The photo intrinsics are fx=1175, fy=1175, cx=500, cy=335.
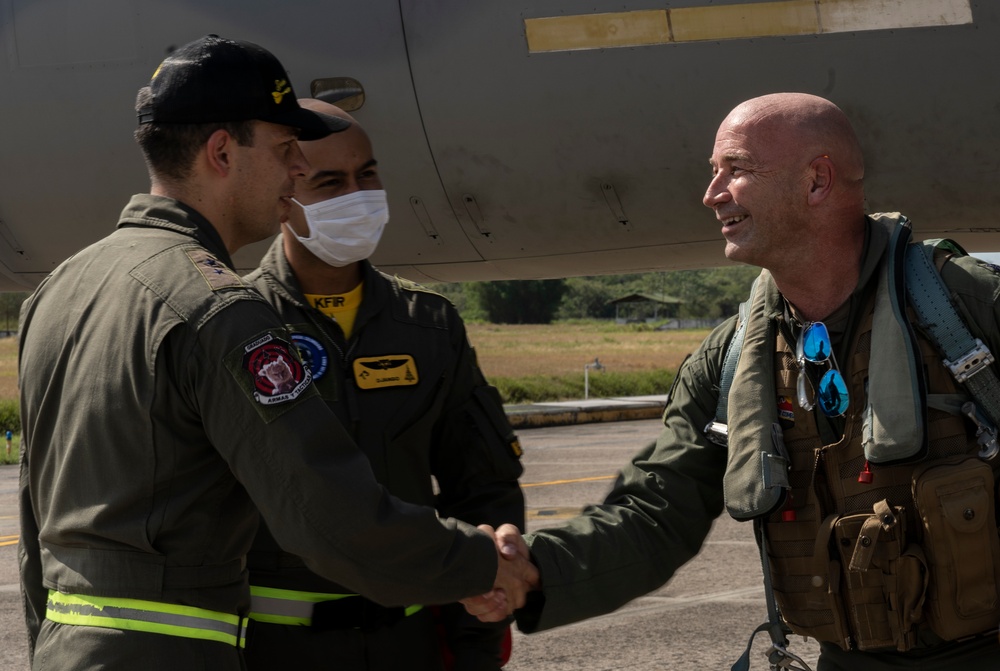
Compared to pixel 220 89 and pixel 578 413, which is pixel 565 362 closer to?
pixel 578 413

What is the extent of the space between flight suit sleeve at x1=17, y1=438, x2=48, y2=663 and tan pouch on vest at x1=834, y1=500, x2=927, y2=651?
64.1 inches

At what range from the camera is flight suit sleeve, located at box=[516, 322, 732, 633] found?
2.75 metres

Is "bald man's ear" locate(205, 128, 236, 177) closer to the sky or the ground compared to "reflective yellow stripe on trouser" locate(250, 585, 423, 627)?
closer to the sky

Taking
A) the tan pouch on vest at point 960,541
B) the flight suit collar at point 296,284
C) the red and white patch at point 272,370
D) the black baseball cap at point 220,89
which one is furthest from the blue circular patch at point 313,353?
the tan pouch on vest at point 960,541

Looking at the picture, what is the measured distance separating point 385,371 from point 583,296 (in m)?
111

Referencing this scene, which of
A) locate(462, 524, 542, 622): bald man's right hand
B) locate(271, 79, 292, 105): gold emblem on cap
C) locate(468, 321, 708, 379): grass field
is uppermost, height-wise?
locate(271, 79, 292, 105): gold emblem on cap

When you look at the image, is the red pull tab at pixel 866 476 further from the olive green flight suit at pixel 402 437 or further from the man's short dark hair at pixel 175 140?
the man's short dark hair at pixel 175 140

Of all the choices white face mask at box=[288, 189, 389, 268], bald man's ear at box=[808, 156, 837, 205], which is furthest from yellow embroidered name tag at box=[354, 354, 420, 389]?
bald man's ear at box=[808, 156, 837, 205]

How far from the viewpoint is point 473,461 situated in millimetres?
2965

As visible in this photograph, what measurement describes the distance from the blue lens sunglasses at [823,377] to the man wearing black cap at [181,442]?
0.85m

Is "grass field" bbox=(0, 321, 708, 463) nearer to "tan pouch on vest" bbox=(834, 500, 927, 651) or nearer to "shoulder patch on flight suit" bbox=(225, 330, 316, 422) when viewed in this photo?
"tan pouch on vest" bbox=(834, 500, 927, 651)

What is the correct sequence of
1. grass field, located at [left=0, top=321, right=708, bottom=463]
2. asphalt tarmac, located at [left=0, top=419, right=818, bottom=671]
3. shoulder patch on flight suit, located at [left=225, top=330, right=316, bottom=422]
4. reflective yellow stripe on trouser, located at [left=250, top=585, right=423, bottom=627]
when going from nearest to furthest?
shoulder patch on flight suit, located at [left=225, top=330, right=316, bottom=422]
reflective yellow stripe on trouser, located at [left=250, top=585, right=423, bottom=627]
asphalt tarmac, located at [left=0, top=419, right=818, bottom=671]
grass field, located at [left=0, top=321, right=708, bottom=463]

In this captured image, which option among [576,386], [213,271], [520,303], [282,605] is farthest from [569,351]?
[213,271]

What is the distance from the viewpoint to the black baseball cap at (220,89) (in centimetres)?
222
